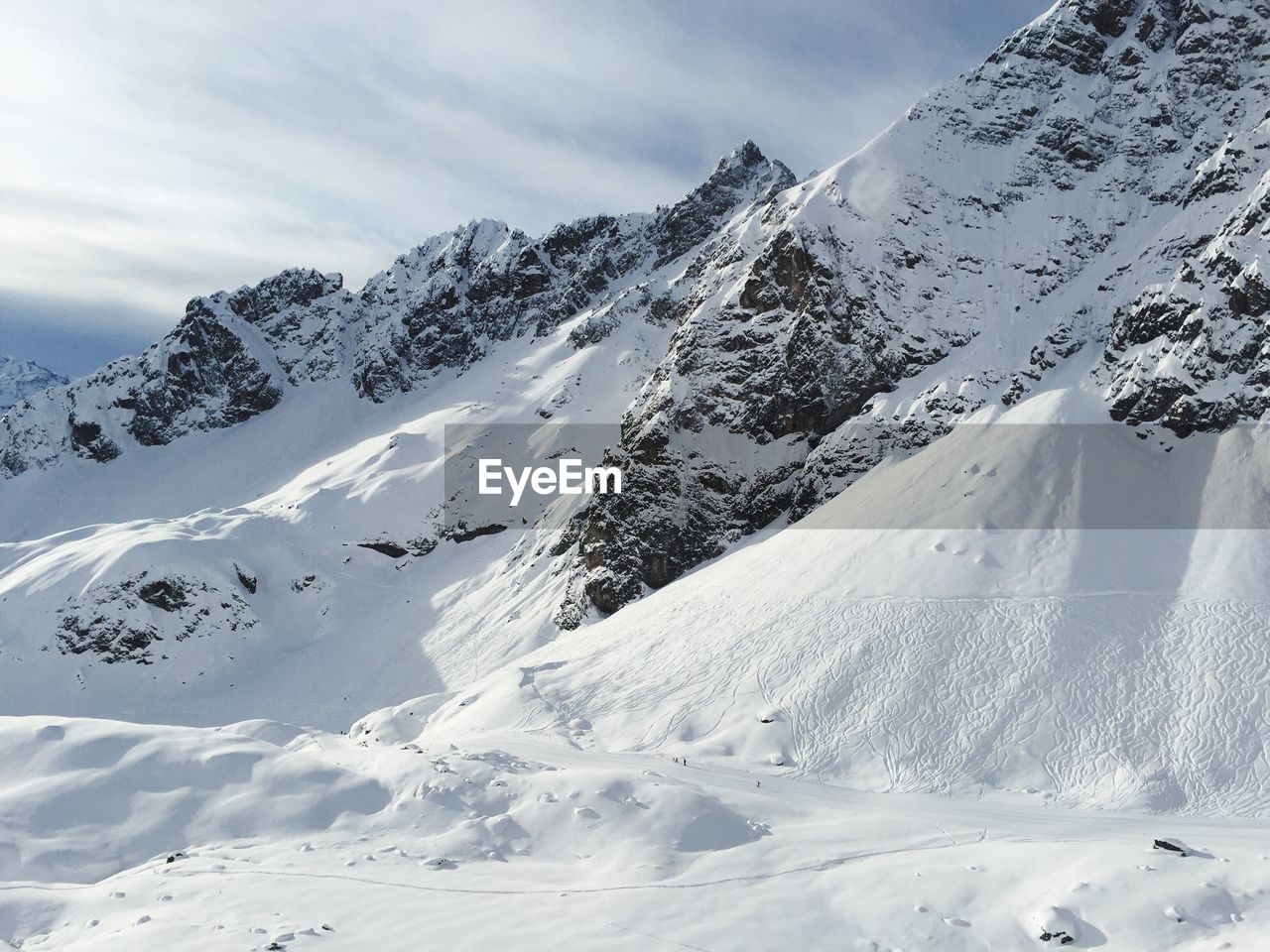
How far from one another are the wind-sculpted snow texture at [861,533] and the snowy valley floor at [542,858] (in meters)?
5.92

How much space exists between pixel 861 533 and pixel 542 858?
29727mm

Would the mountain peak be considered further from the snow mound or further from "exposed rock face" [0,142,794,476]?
the snow mound

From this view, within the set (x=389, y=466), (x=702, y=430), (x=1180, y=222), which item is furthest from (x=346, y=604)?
(x=1180, y=222)

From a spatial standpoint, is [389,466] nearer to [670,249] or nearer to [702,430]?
[702,430]

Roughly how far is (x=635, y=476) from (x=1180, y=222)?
40.5 metres

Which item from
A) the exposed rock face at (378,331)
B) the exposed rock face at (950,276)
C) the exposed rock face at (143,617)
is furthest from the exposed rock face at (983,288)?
the exposed rock face at (378,331)

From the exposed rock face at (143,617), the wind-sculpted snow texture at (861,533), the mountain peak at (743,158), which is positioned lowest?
the exposed rock face at (143,617)

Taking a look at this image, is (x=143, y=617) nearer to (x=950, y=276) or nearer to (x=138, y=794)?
(x=138, y=794)

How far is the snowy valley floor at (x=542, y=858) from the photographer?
20344 millimetres

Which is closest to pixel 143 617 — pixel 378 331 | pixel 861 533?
pixel 861 533

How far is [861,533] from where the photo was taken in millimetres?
50469

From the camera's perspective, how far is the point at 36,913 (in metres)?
22.9

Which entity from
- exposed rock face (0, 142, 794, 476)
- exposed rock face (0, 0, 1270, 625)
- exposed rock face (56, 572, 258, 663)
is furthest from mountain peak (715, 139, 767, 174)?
exposed rock face (56, 572, 258, 663)

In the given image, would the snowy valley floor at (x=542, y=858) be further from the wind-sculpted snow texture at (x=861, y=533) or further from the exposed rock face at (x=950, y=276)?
the exposed rock face at (x=950, y=276)
